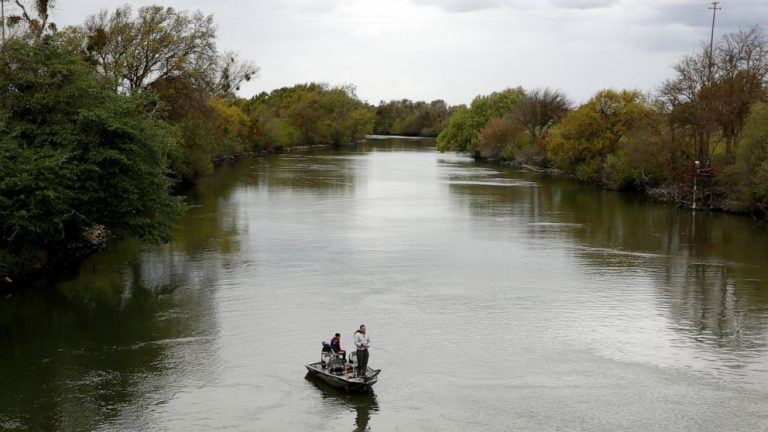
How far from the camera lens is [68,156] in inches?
1236

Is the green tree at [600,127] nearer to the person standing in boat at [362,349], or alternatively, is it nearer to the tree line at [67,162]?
the tree line at [67,162]

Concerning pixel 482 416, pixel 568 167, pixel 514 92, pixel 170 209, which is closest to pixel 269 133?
pixel 514 92

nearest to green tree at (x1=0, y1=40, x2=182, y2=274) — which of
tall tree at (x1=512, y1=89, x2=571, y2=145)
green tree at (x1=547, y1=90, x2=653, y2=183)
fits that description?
green tree at (x1=547, y1=90, x2=653, y2=183)

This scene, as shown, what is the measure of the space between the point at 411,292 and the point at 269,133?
99781 mm

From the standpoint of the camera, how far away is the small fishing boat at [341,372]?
20281 mm

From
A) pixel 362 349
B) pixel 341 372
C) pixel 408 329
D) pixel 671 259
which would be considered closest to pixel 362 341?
pixel 362 349

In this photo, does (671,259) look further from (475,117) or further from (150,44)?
(475,117)

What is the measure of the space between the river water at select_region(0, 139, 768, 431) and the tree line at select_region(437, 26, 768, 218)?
22.2ft

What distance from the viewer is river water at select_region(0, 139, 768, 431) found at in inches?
768

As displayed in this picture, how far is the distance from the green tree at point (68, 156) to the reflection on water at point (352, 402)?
15.7 m

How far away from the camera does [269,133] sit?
419 ft

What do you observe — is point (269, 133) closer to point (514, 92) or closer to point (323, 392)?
point (514, 92)

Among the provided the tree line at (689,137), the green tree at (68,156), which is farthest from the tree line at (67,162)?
the tree line at (689,137)

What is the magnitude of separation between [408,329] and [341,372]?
5.88 meters
